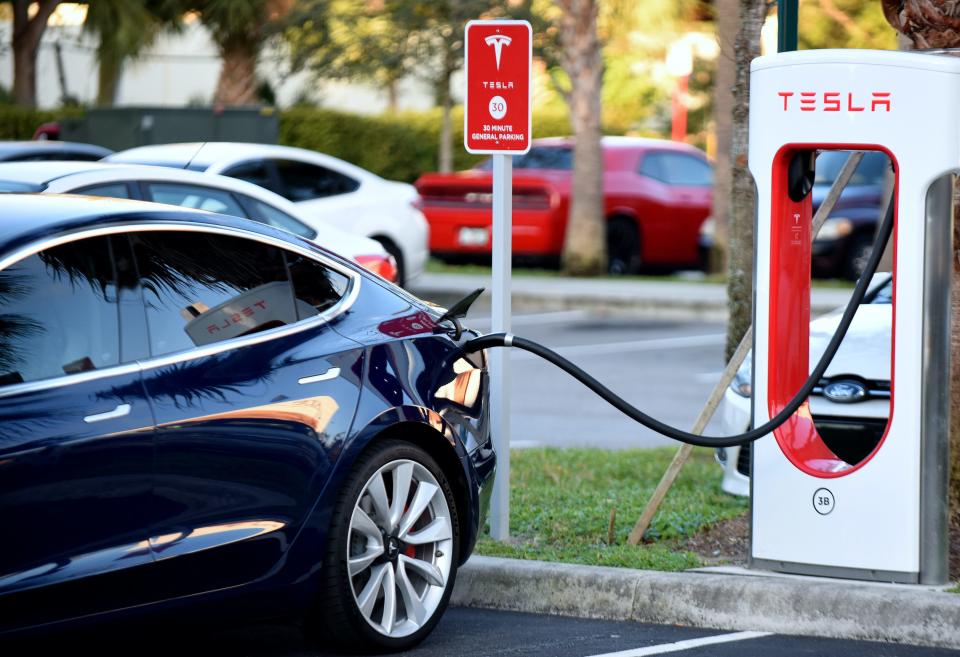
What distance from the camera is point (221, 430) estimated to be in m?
4.84

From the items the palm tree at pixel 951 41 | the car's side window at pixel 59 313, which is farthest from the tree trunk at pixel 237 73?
the car's side window at pixel 59 313

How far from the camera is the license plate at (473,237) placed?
63.9 ft

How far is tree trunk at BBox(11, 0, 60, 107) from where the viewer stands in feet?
77.3

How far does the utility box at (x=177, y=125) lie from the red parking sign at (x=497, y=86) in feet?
36.1

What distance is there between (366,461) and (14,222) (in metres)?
1.32

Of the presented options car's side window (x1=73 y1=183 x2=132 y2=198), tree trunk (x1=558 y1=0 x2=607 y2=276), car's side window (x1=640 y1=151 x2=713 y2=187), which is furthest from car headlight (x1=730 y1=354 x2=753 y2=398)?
car's side window (x1=640 y1=151 x2=713 y2=187)

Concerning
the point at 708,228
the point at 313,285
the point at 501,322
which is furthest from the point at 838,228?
the point at 313,285

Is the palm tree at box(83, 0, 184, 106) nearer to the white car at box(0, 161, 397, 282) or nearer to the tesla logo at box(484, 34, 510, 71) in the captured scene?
the white car at box(0, 161, 397, 282)

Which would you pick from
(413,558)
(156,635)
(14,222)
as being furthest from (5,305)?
(413,558)

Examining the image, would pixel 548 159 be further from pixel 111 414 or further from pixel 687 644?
pixel 111 414

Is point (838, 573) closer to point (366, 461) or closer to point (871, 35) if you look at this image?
point (366, 461)

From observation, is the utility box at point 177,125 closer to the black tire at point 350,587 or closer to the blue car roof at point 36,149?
the blue car roof at point 36,149

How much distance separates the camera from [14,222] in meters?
4.73

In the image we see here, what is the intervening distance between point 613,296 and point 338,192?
13.4ft
